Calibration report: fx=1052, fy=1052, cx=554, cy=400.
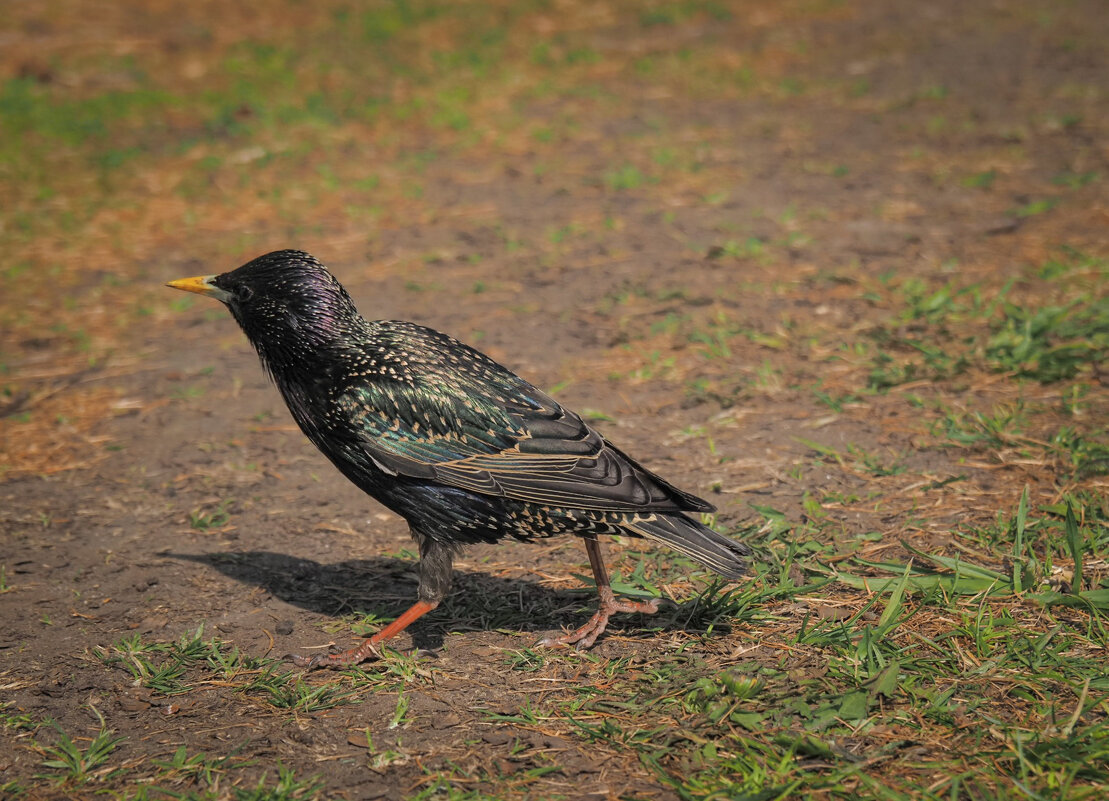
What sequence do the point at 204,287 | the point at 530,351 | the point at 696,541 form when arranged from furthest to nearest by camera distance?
1. the point at 530,351
2. the point at 204,287
3. the point at 696,541

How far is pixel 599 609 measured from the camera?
4086mm

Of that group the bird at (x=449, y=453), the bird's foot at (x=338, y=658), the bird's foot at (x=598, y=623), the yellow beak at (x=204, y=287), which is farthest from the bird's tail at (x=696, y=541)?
the yellow beak at (x=204, y=287)

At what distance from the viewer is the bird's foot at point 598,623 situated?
13.0 feet

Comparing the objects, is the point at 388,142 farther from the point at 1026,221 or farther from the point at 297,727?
the point at 297,727

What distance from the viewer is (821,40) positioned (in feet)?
38.6

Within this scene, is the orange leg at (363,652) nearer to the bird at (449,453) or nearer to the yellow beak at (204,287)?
the bird at (449,453)

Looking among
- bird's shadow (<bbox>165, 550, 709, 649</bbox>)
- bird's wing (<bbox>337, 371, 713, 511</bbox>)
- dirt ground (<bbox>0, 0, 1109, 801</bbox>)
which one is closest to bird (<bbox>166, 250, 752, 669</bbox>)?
bird's wing (<bbox>337, 371, 713, 511</bbox>)

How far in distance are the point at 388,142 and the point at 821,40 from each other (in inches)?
A: 206

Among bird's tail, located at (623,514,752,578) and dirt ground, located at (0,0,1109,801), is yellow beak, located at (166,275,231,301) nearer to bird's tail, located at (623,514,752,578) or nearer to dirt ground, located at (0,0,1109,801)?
dirt ground, located at (0,0,1109,801)

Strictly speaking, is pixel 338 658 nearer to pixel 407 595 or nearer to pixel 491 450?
pixel 407 595

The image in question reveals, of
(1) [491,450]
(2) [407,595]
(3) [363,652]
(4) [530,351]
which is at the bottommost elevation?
(2) [407,595]

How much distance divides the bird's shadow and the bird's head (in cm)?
97

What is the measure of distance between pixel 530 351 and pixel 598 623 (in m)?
2.60

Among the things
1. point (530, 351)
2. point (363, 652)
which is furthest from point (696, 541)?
point (530, 351)
